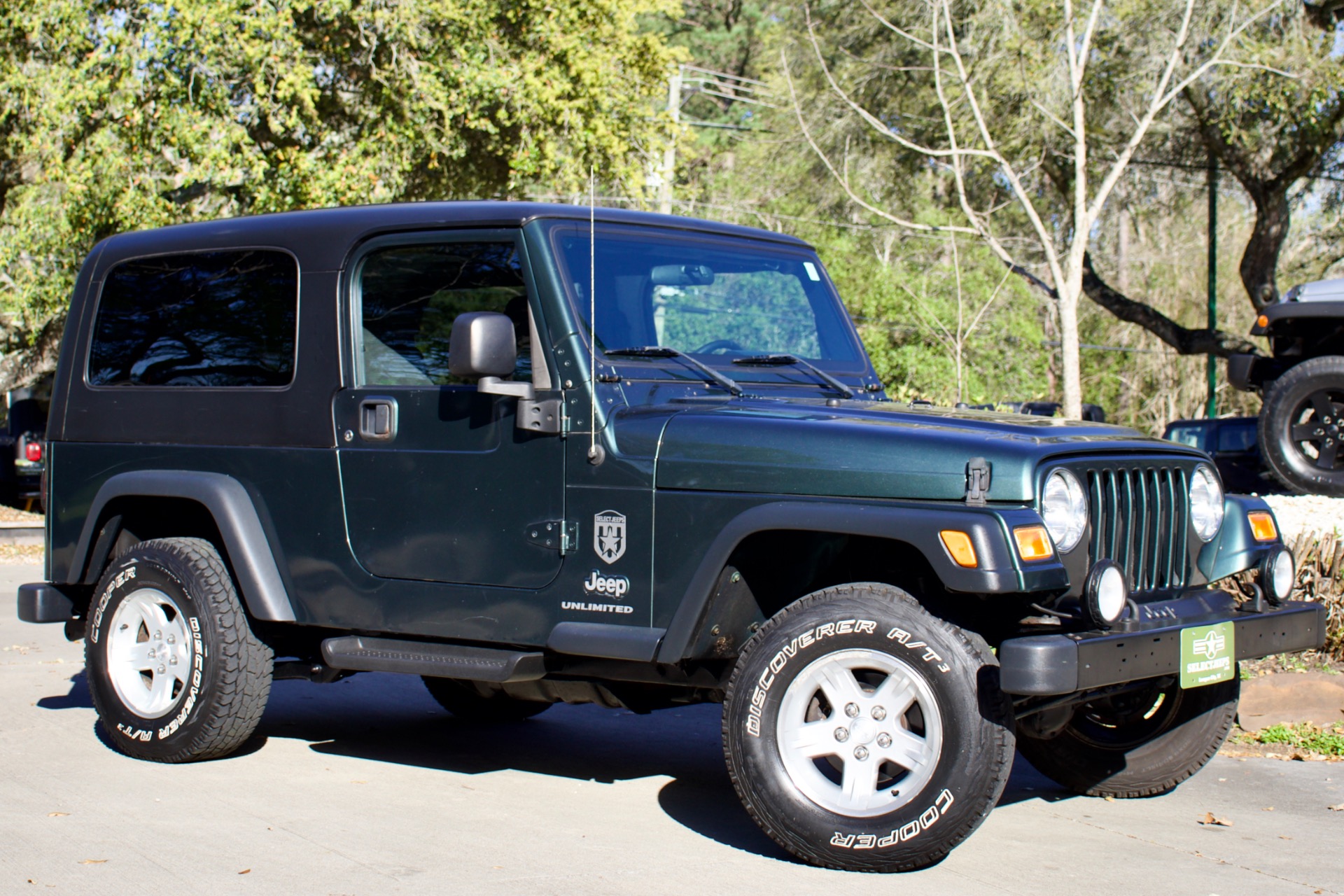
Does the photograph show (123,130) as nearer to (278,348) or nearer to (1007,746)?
(278,348)

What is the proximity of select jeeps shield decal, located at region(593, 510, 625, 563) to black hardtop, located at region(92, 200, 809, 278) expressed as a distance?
3.61 feet

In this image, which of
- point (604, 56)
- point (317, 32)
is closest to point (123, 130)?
point (317, 32)

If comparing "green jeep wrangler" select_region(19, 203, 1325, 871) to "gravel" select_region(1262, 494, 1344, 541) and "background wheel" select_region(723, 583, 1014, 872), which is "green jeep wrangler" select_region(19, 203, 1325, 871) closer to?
"background wheel" select_region(723, 583, 1014, 872)

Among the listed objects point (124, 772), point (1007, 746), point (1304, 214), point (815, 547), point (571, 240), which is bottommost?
point (124, 772)

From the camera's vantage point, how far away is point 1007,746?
4.27m

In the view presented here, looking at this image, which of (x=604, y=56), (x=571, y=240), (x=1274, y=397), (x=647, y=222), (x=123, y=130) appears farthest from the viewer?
(x=604, y=56)

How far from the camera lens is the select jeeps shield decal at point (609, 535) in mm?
4855

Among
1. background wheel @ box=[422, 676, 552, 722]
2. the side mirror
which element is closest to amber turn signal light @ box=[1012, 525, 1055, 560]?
the side mirror

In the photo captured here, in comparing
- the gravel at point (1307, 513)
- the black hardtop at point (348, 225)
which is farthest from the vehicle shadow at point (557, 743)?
the gravel at point (1307, 513)

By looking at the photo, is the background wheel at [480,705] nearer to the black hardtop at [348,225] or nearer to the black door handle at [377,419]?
the black door handle at [377,419]

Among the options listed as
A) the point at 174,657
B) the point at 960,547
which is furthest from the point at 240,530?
the point at 960,547

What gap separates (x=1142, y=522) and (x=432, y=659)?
2.45 m

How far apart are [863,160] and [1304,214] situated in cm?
1014

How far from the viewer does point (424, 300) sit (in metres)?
5.50
